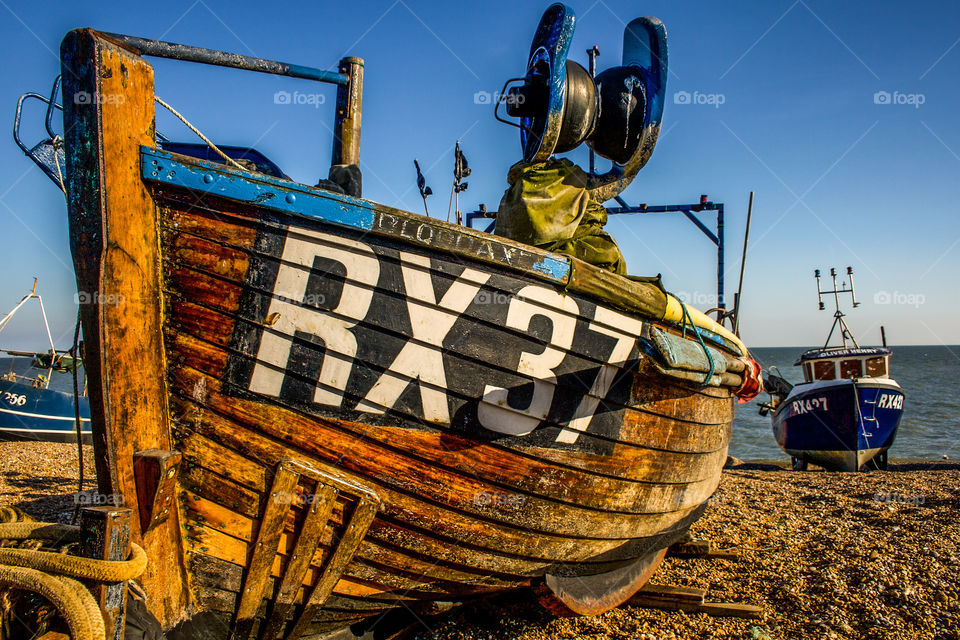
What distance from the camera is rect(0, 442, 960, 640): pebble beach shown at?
11.5 ft

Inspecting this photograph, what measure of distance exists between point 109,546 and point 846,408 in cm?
1408

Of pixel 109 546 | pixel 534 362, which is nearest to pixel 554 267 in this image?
pixel 534 362

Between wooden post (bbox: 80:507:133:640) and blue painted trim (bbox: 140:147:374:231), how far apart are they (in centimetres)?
136

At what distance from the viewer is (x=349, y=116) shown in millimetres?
3838

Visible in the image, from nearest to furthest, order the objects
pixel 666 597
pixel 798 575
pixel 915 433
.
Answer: pixel 666 597, pixel 798 575, pixel 915 433

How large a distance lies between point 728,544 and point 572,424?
3768mm

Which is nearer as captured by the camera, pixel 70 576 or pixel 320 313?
pixel 70 576

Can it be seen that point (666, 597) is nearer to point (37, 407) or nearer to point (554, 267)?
point (554, 267)

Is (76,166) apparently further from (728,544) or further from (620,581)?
(728,544)

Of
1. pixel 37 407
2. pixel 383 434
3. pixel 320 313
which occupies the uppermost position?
pixel 320 313

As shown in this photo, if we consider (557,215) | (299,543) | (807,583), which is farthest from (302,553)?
(807,583)

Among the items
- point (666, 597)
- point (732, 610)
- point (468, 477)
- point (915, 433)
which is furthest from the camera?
point (915, 433)

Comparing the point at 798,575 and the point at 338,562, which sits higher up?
the point at 338,562

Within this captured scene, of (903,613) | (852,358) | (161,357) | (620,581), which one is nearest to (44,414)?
(161,357)
